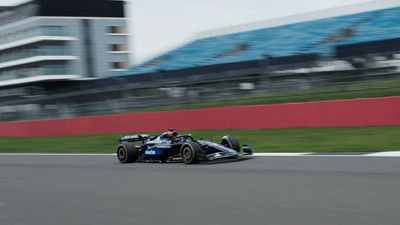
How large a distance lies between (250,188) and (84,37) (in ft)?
162

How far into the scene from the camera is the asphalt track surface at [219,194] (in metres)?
4.88

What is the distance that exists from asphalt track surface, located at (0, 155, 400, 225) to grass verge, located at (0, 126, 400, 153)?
189 centimetres

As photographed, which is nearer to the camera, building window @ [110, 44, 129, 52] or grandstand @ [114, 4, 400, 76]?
grandstand @ [114, 4, 400, 76]

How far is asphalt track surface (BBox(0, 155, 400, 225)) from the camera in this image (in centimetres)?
488

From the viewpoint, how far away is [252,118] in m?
15.5

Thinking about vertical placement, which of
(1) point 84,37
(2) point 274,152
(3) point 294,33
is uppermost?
(1) point 84,37

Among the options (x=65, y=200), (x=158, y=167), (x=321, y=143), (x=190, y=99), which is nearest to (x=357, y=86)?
(x=321, y=143)

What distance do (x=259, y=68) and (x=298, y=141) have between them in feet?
36.0

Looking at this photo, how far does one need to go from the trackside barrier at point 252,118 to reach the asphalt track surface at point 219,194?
176 inches

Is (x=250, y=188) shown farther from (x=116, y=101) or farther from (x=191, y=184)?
(x=116, y=101)

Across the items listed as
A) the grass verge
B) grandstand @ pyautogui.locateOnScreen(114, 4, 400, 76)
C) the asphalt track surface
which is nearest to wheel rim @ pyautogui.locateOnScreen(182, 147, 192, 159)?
the asphalt track surface

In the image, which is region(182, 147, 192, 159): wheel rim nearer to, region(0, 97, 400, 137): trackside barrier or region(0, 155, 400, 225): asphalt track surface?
region(0, 155, 400, 225): asphalt track surface

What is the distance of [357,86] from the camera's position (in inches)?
550

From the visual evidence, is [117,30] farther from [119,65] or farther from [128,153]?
[128,153]
